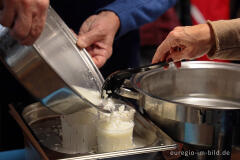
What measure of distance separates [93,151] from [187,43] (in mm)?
485

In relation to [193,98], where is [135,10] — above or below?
above

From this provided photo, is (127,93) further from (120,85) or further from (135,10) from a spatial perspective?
(135,10)

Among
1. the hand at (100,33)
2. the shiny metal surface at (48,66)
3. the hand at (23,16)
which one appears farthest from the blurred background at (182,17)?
the hand at (23,16)

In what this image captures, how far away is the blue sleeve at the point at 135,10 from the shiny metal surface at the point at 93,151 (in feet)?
1.64

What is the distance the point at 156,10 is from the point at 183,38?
547 millimetres

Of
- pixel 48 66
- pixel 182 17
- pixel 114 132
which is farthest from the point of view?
pixel 182 17

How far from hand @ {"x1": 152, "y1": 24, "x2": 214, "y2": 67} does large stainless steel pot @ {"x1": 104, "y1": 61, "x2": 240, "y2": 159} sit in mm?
115

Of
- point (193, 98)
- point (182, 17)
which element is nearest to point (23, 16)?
point (193, 98)

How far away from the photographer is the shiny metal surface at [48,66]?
33.6 inches

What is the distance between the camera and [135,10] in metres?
1.57

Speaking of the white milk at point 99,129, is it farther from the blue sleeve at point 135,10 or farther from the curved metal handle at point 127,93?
the blue sleeve at point 135,10

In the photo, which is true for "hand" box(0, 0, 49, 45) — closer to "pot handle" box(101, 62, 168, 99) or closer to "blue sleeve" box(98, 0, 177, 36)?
"pot handle" box(101, 62, 168, 99)

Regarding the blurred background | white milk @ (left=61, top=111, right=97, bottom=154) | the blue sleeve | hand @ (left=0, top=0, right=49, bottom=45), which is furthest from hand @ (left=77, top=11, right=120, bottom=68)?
the blurred background

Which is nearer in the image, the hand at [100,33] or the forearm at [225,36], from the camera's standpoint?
the forearm at [225,36]
